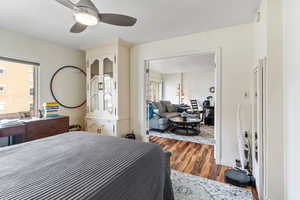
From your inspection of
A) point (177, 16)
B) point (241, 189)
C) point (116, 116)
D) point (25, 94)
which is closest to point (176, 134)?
point (116, 116)

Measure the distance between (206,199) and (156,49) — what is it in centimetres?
279

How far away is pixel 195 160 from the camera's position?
2732 millimetres

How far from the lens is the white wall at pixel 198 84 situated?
7121 mm

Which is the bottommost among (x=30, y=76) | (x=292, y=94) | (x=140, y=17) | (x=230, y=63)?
(x=292, y=94)

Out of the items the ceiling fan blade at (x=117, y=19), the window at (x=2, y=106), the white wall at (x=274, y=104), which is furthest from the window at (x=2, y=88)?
the white wall at (x=274, y=104)

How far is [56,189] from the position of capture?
2.44 ft

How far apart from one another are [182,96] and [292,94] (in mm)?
6706

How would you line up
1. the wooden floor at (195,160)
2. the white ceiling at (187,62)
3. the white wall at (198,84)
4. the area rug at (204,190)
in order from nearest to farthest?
the area rug at (204,190) < the wooden floor at (195,160) < the white ceiling at (187,62) < the white wall at (198,84)

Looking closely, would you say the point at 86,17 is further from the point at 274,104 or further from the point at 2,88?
the point at 2,88

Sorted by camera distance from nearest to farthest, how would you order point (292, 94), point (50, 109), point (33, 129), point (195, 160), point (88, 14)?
1. point (292, 94)
2. point (88, 14)
3. point (33, 129)
4. point (195, 160)
5. point (50, 109)

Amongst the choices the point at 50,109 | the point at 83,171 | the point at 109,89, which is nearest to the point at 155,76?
the point at 109,89

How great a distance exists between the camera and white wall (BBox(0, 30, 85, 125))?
8.43ft

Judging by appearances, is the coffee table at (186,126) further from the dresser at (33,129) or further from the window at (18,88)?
the window at (18,88)

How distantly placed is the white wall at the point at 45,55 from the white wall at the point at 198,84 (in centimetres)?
544
